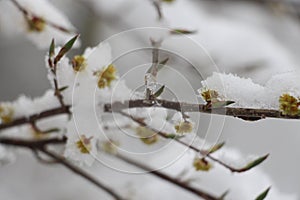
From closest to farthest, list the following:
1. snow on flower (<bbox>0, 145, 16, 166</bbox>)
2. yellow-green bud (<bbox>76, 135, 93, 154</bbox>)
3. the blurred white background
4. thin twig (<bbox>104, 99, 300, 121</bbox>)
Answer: thin twig (<bbox>104, 99, 300, 121</bbox>), yellow-green bud (<bbox>76, 135, 93, 154</bbox>), snow on flower (<bbox>0, 145, 16, 166</bbox>), the blurred white background

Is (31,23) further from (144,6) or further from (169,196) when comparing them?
(144,6)

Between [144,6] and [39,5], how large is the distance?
2.59 ft

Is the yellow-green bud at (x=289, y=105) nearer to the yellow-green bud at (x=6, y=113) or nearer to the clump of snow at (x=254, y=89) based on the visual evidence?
the clump of snow at (x=254, y=89)

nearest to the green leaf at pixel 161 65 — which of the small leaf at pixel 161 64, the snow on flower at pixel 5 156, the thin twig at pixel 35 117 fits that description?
the small leaf at pixel 161 64

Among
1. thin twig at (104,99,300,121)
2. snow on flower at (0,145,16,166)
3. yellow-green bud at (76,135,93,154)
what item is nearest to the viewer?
thin twig at (104,99,300,121)

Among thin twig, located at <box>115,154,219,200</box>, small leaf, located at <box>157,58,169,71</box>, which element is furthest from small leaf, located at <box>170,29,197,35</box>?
thin twig, located at <box>115,154,219,200</box>

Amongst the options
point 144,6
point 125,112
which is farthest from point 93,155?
point 144,6

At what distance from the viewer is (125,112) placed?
22.1 inches

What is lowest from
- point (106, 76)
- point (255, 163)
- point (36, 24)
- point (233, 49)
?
point (255, 163)

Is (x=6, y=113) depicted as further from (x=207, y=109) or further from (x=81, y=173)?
(x=207, y=109)

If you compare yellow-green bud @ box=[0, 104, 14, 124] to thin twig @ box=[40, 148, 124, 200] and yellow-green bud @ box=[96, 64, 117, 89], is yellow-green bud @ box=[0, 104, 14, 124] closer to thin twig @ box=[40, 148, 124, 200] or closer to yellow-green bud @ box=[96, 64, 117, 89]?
thin twig @ box=[40, 148, 124, 200]

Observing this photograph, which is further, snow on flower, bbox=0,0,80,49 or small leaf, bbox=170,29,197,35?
snow on flower, bbox=0,0,80,49

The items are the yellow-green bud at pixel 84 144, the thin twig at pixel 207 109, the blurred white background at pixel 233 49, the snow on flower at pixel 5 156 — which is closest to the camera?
the thin twig at pixel 207 109

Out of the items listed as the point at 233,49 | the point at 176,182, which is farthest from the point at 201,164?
the point at 233,49
